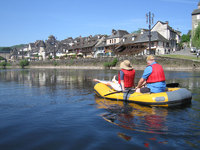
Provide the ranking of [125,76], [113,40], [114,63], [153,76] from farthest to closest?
[113,40]
[114,63]
[125,76]
[153,76]

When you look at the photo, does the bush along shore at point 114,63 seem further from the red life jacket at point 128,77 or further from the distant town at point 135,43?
the red life jacket at point 128,77

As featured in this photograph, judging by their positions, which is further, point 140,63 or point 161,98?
point 140,63

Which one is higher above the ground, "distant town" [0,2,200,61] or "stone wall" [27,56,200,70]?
"distant town" [0,2,200,61]

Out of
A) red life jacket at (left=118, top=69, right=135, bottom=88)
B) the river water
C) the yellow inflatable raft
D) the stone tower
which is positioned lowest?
the river water

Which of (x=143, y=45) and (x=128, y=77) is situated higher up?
(x=143, y=45)

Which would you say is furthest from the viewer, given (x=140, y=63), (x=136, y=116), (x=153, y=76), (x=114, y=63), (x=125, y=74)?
(x=114, y=63)

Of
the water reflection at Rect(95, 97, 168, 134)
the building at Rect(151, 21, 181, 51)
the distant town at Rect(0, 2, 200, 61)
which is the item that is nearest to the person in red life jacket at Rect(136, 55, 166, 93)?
the water reflection at Rect(95, 97, 168, 134)

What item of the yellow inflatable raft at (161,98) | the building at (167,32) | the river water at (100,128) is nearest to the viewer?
the river water at (100,128)

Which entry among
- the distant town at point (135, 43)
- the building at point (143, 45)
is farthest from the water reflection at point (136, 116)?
the building at point (143, 45)

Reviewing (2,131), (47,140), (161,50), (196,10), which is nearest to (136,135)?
(47,140)

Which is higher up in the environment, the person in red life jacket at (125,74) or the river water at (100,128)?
the person in red life jacket at (125,74)

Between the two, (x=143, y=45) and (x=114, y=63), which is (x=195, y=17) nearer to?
(x=143, y=45)

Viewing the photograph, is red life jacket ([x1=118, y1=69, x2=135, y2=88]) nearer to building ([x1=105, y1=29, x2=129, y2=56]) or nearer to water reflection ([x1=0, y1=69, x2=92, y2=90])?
water reflection ([x1=0, y1=69, x2=92, y2=90])

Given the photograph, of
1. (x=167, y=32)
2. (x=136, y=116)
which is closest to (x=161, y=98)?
(x=136, y=116)
